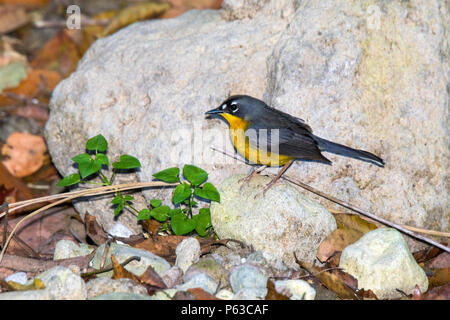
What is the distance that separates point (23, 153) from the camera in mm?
7051

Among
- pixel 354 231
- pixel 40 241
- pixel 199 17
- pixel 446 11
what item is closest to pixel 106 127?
pixel 40 241

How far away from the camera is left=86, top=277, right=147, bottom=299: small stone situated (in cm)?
387

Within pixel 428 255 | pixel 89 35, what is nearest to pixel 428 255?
pixel 428 255

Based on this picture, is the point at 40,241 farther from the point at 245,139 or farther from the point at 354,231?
the point at 354,231

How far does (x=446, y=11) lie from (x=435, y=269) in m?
2.36

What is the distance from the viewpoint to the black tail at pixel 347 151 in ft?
15.6

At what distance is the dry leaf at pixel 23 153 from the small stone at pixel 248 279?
12.6ft

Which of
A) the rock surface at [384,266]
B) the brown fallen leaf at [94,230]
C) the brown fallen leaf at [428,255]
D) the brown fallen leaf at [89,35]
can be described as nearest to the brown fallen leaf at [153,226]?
the brown fallen leaf at [94,230]

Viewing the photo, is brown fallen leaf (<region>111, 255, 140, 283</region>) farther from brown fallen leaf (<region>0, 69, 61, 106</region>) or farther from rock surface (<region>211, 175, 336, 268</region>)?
brown fallen leaf (<region>0, 69, 61, 106</region>)

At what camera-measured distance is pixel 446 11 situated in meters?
5.31

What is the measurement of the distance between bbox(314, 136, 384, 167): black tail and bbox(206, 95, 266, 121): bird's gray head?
0.57 m

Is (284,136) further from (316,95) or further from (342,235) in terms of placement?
(342,235)

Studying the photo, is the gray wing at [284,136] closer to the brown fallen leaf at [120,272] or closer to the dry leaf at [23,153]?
the brown fallen leaf at [120,272]

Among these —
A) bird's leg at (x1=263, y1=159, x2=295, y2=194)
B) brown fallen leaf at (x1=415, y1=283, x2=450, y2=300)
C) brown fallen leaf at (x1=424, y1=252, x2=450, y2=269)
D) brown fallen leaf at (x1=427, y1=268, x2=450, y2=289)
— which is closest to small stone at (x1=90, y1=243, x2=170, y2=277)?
bird's leg at (x1=263, y1=159, x2=295, y2=194)
